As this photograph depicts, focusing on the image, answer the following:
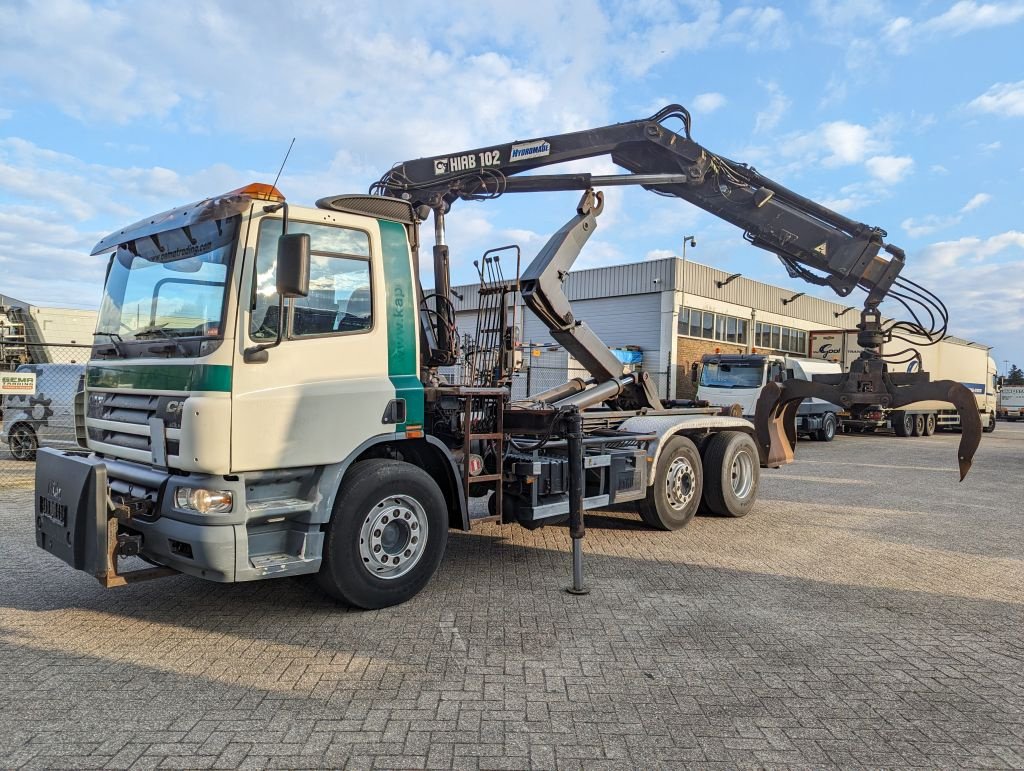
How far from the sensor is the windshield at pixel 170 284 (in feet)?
14.5

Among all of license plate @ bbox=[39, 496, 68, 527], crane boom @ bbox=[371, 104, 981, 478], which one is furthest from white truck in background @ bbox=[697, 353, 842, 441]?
license plate @ bbox=[39, 496, 68, 527]

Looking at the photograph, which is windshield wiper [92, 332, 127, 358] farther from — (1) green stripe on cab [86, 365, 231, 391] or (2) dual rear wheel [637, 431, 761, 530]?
(2) dual rear wheel [637, 431, 761, 530]

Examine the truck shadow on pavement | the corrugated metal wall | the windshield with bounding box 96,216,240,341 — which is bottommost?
the truck shadow on pavement

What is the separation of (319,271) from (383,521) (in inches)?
71.0

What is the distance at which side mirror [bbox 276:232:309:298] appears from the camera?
4.13 metres

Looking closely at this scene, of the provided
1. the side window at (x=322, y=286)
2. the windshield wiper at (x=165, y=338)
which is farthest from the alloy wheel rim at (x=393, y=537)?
the windshield wiper at (x=165, y=338)

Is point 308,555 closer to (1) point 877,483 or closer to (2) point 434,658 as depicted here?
(2) point 434,658

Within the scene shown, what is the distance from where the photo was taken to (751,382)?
66.8ft

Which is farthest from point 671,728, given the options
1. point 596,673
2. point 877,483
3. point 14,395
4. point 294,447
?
point 14,395

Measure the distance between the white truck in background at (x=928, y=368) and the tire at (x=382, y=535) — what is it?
71.3 feet

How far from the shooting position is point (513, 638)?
448cm

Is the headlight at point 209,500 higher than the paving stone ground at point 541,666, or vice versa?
the headlight at point 209,500

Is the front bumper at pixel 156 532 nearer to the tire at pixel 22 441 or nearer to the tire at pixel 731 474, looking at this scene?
the tire at pixel 731 474

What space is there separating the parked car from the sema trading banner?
66 centimetres
